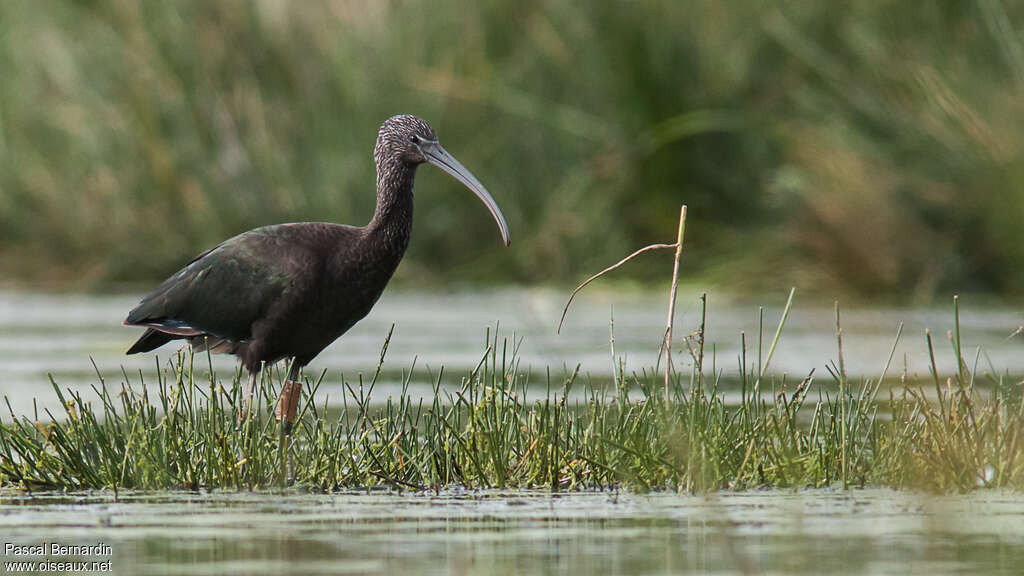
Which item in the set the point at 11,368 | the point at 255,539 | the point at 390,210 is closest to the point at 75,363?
the point at 11,368

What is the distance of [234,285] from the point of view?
698 centimetres

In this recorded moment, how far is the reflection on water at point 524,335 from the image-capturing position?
980cm

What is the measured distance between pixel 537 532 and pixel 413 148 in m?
2.48

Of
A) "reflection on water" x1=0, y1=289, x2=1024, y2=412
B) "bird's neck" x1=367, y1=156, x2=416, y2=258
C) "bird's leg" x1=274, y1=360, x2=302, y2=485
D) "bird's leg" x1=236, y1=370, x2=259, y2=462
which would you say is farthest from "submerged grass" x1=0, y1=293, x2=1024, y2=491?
"reflection on water" x1=0, y1=289, x2=1024, y2=412

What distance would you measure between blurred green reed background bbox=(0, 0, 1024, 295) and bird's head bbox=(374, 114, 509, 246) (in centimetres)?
538

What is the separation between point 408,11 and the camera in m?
15.0

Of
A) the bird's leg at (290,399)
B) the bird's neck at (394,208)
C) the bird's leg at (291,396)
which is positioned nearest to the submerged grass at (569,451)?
the bird's leg at (290,399)

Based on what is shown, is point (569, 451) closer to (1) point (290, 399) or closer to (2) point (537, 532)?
(2) point (537, 532)

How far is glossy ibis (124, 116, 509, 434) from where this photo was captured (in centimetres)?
680

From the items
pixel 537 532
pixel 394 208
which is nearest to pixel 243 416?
pixel 394 208

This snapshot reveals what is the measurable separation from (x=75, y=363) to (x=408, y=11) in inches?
218

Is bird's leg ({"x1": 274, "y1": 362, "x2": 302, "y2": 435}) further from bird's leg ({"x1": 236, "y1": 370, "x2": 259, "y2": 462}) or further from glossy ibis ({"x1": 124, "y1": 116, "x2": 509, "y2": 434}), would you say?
bird's leg ({"x1": 236, "y1": 370, "x2": 259, "y2": 462})

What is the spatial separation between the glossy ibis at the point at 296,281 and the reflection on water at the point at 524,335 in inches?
59.2

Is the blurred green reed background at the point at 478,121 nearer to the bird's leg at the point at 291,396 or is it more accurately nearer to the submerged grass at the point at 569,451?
the bird's leg at the point at 291,396
